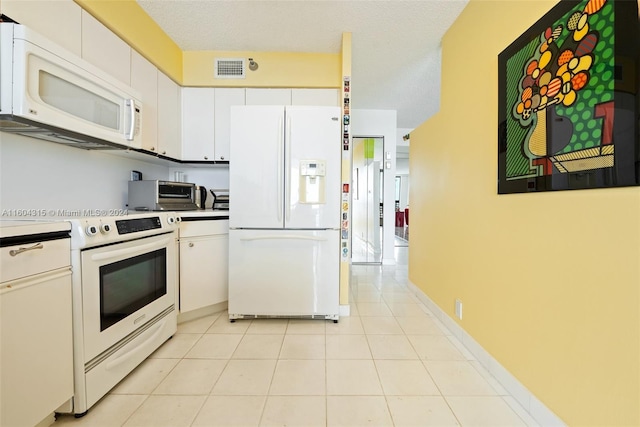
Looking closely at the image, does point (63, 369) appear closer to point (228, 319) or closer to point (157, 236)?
point (157, 236)

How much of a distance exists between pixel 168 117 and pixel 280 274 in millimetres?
1866

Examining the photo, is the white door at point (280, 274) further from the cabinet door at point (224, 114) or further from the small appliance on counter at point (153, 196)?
the cabinet door at point (224, 114)

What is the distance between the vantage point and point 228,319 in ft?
7.82

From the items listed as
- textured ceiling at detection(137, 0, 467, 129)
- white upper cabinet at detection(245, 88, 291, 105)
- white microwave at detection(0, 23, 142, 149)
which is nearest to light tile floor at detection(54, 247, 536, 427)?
white microwave at detection(0, 23, 142, 149)

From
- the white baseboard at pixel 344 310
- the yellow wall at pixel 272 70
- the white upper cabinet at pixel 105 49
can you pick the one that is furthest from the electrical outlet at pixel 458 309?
the white upper cabinet at pixel 105 49

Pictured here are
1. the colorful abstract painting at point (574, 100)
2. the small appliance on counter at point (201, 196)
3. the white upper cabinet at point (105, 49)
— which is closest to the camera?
the colorful abstract painting at point (574, 100)

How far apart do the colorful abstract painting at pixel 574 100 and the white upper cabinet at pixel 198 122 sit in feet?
8.46

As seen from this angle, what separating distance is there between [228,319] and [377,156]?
3.60 meters

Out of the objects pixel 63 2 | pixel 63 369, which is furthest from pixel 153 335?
pixel 63 2

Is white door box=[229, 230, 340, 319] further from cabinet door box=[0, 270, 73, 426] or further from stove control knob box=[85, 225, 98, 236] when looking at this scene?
cabinet door box=[0, 270, 73, 426]

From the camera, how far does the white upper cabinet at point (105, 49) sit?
171cm

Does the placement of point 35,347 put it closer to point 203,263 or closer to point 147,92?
point 203,263

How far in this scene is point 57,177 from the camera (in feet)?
5.87

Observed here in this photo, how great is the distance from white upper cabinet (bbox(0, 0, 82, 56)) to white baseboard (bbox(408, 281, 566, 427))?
3107 millimetres
